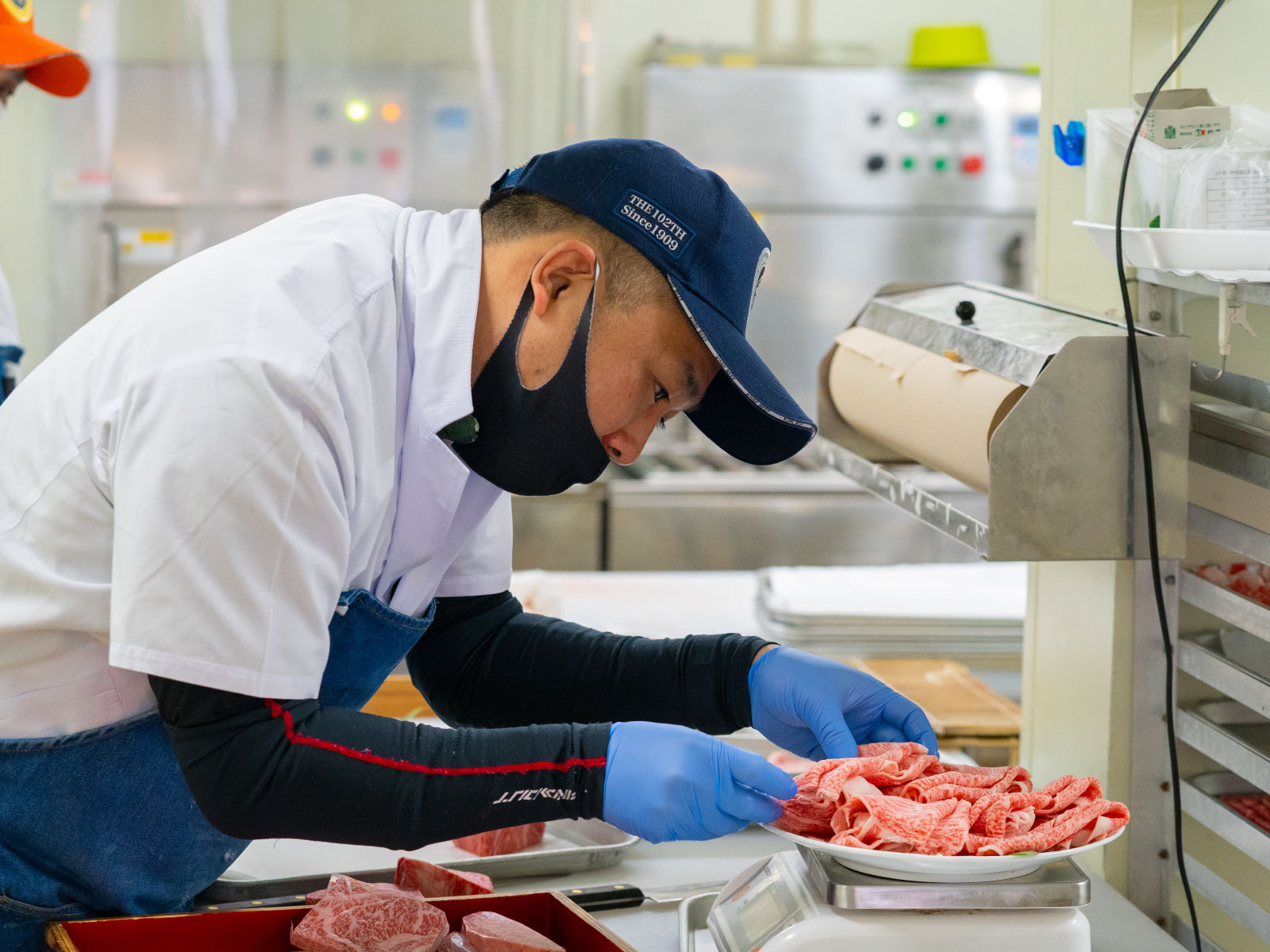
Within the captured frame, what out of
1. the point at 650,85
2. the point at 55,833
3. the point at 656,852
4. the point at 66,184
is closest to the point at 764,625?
the point at 656,852

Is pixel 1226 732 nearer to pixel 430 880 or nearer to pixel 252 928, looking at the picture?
pixel 430 880

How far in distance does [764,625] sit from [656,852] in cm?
102

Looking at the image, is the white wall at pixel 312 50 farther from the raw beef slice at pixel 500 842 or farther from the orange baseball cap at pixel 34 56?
the raw beef slice at pixel 500 842

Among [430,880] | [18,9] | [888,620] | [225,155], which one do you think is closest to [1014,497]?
[430,880]

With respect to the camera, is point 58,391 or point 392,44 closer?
point 58,391

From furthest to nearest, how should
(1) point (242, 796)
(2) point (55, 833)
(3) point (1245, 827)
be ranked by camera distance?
(3) point (1245, 827) → (2) point (55, 833) → (1) point (242, 796)

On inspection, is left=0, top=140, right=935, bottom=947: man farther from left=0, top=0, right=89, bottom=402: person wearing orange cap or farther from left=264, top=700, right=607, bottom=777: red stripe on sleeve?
left=0, top=0, right=89, bottom=402: person wearing orange cap

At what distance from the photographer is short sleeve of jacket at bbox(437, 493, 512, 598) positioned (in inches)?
69.5

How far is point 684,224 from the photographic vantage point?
1.37 meters

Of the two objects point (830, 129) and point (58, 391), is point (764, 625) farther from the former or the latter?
point (830, 129)

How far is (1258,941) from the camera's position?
172cm

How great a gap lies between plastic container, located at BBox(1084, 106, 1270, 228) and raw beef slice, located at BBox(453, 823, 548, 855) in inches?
46.8

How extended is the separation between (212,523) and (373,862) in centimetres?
92

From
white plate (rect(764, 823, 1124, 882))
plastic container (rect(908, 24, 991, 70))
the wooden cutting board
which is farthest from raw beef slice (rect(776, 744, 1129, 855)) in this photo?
plastic container (rect(908, 24, 991, 70))
